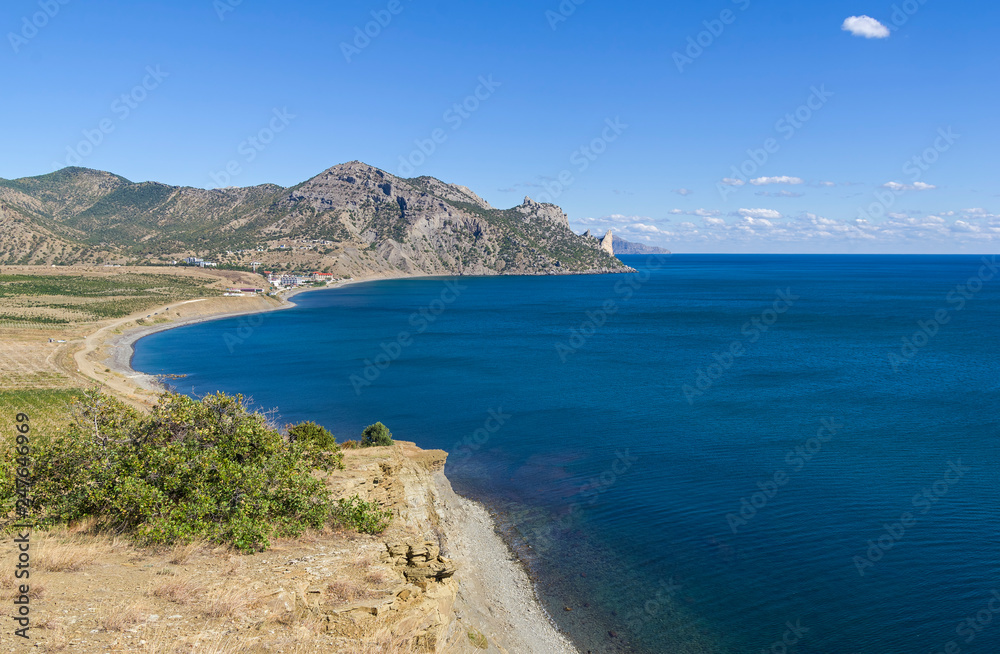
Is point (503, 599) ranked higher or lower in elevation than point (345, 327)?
lower

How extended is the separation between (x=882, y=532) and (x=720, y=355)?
2352 inches

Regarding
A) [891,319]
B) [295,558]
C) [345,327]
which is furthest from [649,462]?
[891,319]

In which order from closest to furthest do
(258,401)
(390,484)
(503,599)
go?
(503,599) → (390,484) → (258,401)

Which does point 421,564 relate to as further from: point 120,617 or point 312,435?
point 312,435

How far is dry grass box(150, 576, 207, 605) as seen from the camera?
15508mm

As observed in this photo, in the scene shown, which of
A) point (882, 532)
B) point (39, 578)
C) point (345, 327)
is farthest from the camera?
point (345, 327)

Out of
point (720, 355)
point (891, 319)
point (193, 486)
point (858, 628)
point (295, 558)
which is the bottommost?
point (858, 628)

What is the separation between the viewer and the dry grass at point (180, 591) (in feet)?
50.9

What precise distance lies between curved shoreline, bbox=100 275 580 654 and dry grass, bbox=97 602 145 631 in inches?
448

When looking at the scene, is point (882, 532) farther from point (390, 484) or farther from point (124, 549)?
point (124, 549)

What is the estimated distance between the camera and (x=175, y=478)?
821 inches

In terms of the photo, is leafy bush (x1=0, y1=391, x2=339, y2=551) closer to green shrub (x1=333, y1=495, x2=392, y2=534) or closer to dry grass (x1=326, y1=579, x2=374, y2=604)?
green shrub (x1=333, y1=495, x2=392, y2=534)

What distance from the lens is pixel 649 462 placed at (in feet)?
150

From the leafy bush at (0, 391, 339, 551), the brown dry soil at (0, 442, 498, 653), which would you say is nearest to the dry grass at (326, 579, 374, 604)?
the brown dry soil at (0, 442, 498, 653)
